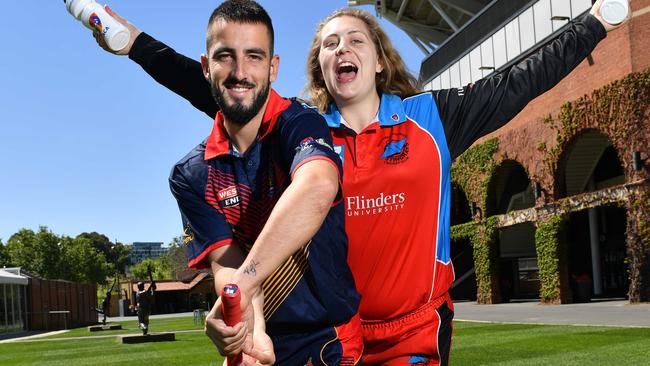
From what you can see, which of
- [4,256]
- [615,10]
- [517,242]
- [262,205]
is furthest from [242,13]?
[4,256]

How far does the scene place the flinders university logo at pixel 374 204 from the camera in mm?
3363

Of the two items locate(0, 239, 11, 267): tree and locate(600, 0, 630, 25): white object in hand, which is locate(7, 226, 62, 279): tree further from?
locate(600, 0, 630, 25): white object in hand

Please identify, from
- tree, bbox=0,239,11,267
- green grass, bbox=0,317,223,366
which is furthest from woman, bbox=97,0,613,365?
tree, bbox=0,239,11,267

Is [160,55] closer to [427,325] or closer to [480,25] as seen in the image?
[427,325]

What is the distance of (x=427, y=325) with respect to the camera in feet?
11.4

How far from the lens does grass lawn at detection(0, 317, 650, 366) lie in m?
12.1

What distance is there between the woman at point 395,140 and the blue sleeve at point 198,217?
0.77 metres

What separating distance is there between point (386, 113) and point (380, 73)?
1.21 feet

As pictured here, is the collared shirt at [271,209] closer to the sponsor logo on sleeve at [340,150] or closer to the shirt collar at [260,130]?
the shirt collar at [260,130]

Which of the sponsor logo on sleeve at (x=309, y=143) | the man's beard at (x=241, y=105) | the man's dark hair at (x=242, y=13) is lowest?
the sponsor logo on sleeve at (x=309, y=143)

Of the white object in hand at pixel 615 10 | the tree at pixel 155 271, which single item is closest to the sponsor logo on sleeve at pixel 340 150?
the white object in hand at pixel 615 10

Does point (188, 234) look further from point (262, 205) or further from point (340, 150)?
point (340, 150)

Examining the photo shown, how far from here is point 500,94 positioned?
12.2 ft

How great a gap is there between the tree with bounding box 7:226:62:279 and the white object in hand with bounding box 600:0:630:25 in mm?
86605
